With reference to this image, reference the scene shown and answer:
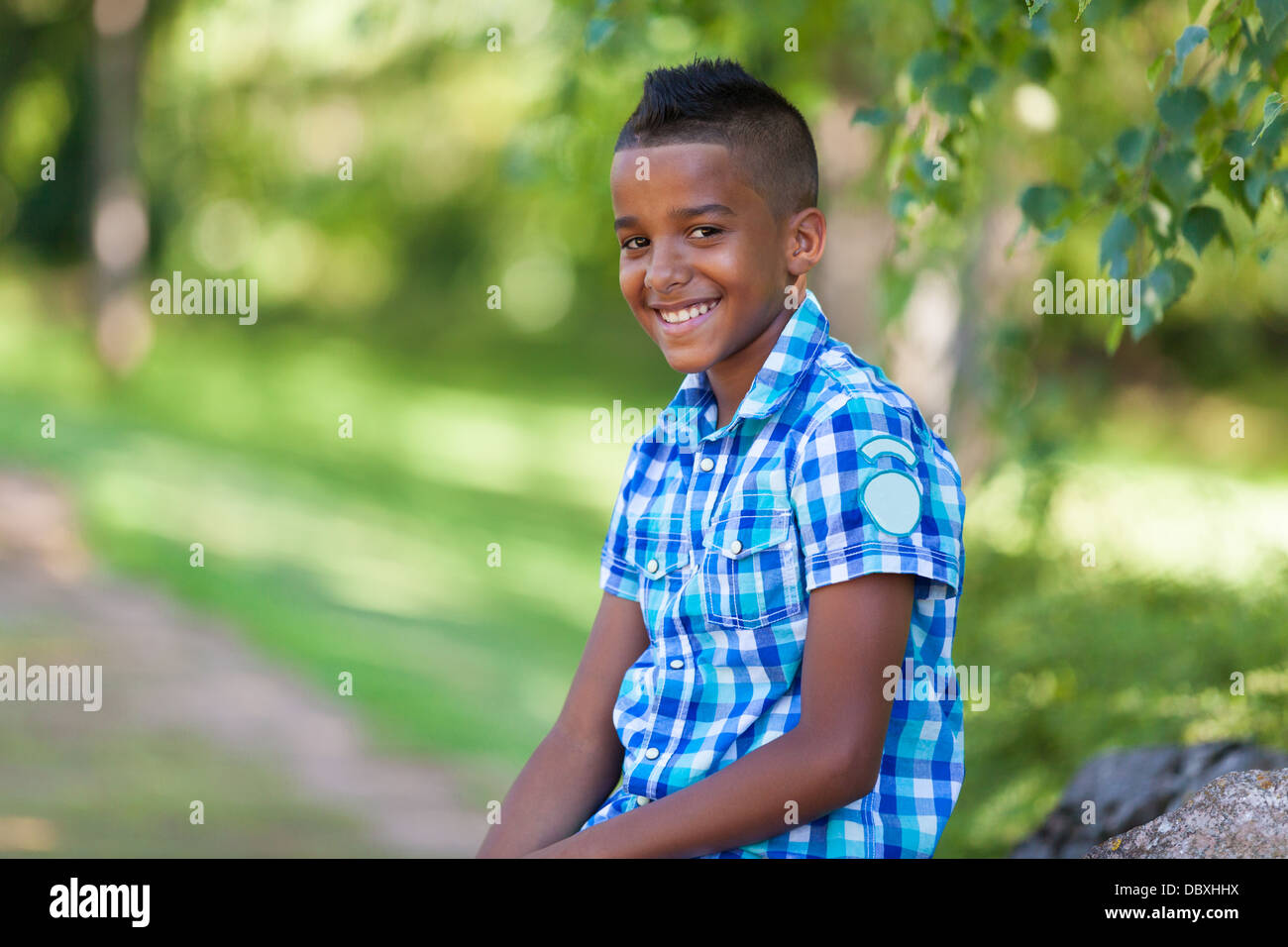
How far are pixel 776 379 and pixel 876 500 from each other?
0.99ft

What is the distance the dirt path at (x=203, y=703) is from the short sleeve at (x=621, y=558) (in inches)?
122

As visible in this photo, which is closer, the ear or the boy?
the boy

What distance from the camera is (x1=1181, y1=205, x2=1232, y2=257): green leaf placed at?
2.56 meters

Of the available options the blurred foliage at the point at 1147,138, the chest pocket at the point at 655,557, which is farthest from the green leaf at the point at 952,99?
the chest pocket at the point at 655,557

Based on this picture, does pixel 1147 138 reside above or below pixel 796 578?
above

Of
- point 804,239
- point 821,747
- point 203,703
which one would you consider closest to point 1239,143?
point 804,239

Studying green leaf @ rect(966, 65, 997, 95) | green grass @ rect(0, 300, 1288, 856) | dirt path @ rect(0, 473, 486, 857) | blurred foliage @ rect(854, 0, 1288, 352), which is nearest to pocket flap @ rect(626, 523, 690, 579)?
blurred foliage @ rect(854, 0, 1288, 352)

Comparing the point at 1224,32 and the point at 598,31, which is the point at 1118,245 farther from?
the point at 598,31

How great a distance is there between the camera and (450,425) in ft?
48.5

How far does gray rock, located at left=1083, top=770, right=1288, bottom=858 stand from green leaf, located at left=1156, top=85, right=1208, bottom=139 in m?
1.13

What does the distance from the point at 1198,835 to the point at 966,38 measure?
1755 millimetres

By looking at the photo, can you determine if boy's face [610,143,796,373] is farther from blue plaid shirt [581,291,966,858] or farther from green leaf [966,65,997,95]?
green leaf [966,65,997,95]
